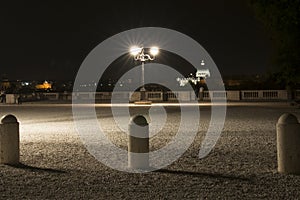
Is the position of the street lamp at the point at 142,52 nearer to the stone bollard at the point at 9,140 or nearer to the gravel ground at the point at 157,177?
the gravel ground at the point at 157,177

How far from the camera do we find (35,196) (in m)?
7.47

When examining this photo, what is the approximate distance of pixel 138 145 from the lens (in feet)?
32.4

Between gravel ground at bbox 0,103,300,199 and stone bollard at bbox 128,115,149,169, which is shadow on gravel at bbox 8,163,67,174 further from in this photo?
stone bollard at bbox 128,115,149,169

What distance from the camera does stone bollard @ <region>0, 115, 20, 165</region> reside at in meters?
10.2

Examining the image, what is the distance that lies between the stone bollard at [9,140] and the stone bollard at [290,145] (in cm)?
526

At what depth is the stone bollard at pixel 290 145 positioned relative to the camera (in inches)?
352

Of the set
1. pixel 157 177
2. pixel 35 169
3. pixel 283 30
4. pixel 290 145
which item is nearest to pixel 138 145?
pixel 157 177

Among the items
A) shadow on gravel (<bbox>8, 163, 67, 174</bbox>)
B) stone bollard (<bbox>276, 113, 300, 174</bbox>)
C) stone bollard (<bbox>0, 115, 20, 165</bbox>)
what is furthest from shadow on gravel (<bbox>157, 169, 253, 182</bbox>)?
stone bollard (<bbox>0, 115, 20, 165</bbox>)

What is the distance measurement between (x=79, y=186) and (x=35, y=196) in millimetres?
895

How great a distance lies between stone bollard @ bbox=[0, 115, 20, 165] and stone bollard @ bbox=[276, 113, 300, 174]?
5.26m

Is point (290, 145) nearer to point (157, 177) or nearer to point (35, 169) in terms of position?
point (157, 177)

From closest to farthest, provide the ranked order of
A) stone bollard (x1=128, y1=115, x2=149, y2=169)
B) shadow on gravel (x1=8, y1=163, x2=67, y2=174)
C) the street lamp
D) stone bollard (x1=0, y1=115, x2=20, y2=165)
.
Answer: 1. shadow on gravel (x1=8, y1=163, x2=67, y2=174)
2. stone bollard (x1=128, y1=115, x2=149, y2=169)
3. stone bollard (x1=0, y1=115, x2=20, y2=165)
4. the street lamp

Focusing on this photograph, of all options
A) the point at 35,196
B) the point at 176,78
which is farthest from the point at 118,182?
the point at 176,78

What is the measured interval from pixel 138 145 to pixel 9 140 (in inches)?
105
